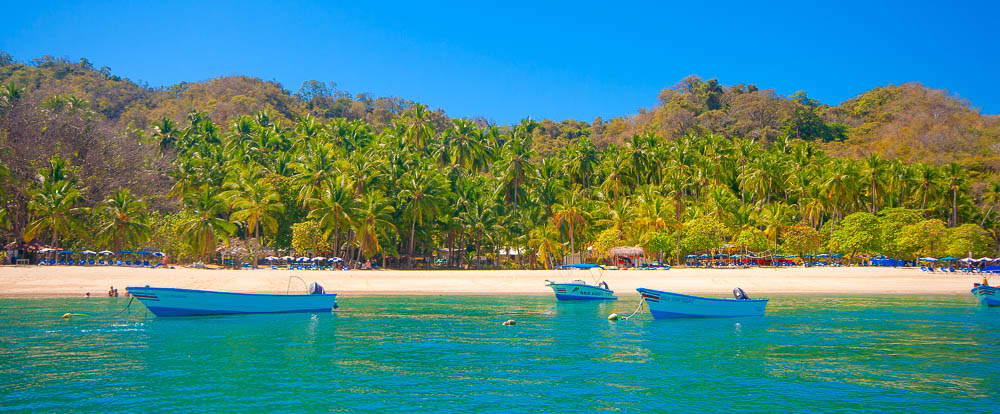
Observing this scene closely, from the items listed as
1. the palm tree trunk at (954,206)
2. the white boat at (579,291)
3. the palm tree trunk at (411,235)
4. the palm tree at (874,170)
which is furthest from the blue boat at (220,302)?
the palm tree trunk at (954,206)

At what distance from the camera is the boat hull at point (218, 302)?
29.0 meters

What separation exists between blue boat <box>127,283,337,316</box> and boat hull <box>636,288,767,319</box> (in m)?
15.3

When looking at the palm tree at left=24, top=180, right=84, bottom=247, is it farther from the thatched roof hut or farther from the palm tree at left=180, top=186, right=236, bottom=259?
the thatched roof hut

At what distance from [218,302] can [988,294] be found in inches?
1553

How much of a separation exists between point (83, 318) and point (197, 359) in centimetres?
1175

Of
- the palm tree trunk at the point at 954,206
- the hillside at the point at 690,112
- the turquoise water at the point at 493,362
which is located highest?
the hillside at the point at 690,112

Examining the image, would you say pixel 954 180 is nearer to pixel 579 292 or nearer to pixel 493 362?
pixel 579 292

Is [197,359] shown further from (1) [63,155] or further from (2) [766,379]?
(1) [63,155]

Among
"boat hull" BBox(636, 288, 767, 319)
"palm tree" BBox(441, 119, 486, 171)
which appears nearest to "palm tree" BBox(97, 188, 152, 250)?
"palm tree" BBox(441, 119, 486, 171)

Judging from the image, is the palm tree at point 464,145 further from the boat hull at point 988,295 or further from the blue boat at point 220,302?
the boat hull at point 988,295

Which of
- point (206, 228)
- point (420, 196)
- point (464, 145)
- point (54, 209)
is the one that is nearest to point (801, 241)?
point (420, 196)

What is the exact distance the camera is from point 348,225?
60000 millimetres

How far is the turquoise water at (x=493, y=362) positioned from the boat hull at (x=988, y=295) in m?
4.69

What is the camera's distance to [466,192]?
7000 cm
